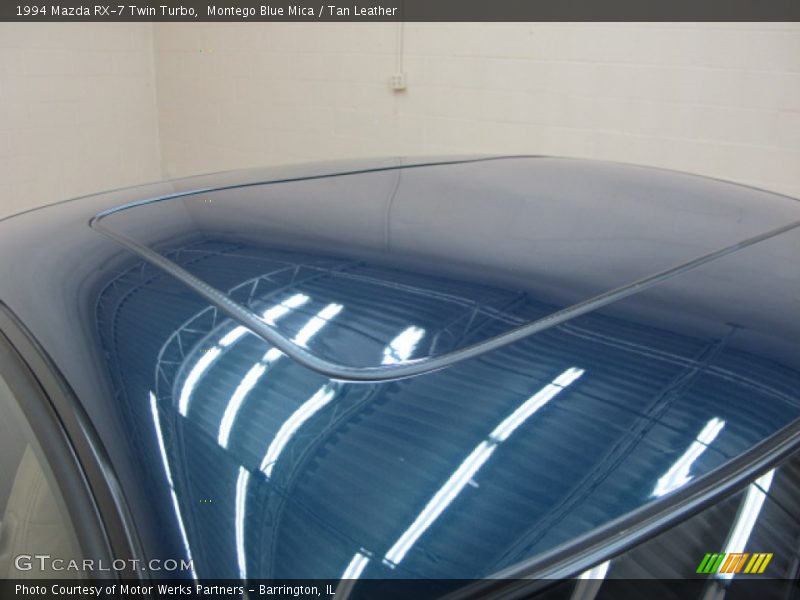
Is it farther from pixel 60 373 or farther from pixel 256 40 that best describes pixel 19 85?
pixel 60 373

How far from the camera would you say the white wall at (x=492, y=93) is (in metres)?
3.04

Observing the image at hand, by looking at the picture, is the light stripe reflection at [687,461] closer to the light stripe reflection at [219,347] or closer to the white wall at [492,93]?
the light stripe reflection at [219,347]

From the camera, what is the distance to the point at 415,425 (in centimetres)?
62

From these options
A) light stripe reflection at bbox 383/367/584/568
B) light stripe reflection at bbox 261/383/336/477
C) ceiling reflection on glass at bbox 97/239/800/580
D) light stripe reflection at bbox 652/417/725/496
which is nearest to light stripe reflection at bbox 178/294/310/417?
ceiling reflection on glass at bbox 97/239/800/580

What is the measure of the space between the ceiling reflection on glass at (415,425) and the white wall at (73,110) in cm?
438

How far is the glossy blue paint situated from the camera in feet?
1.83

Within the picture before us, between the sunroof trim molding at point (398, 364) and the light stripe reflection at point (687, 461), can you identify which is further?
the sunroof trim molding at point (398, 364)

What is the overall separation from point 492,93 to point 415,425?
3339mm

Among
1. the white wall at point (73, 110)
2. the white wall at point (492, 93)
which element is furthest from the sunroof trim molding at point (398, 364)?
the white wall at point (73, 110)
